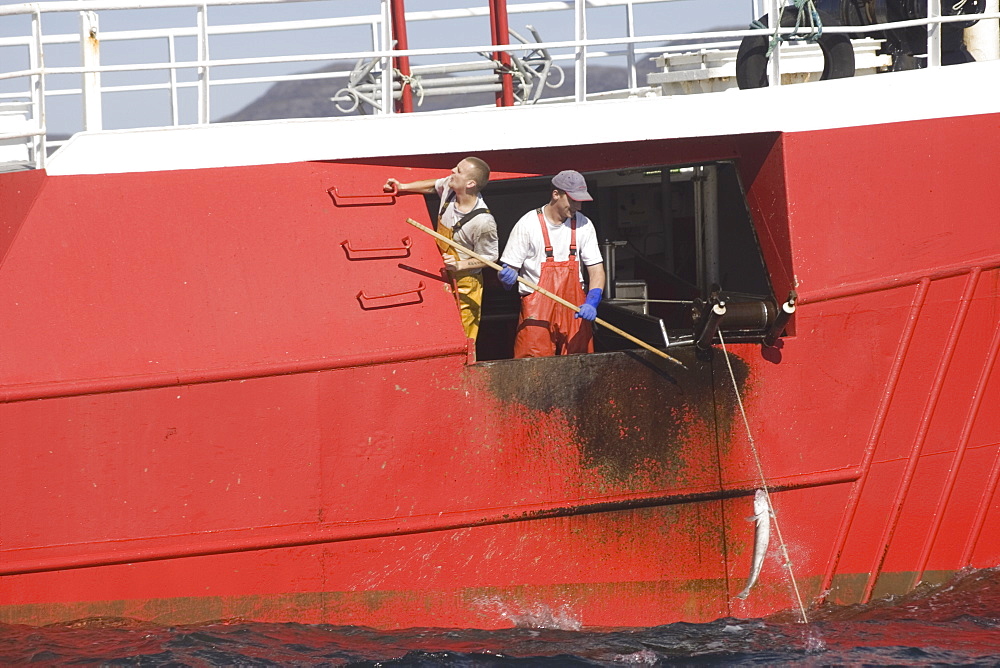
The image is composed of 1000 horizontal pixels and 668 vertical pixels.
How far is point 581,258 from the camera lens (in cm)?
566

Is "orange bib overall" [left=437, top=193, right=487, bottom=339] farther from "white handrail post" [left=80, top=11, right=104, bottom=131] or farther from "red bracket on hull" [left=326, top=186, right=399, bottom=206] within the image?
"white handrail post" [left=80, top=11, right=104, bottom=131]

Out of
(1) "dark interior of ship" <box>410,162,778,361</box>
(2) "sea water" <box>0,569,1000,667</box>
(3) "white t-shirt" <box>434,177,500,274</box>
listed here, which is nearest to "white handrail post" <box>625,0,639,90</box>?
(1) "dark interior of ship" <box>410,162,778,361</box>

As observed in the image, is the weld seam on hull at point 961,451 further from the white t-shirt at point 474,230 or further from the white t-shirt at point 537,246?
the white t-shirt at point 474,230

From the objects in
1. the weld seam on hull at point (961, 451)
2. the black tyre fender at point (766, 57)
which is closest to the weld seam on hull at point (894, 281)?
the weld seam on hull at point (961, 451)

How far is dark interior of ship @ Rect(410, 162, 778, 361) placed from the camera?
6973 millimetres

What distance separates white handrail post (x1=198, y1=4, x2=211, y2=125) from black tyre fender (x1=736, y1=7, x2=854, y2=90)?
118 inches

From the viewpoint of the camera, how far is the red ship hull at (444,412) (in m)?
4.92

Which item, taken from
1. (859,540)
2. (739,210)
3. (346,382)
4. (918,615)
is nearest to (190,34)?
(346,382)

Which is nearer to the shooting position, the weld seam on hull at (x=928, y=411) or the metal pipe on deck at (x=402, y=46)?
the weld seam on hull at (x=928, y=411)

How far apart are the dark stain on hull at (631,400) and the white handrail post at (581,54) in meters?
1.42

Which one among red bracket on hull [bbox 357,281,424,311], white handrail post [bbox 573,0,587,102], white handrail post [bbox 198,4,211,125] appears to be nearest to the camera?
red bracket on hull [bbox 357,281,424,311]

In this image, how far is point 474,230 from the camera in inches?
214

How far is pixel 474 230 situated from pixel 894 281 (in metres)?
2.22

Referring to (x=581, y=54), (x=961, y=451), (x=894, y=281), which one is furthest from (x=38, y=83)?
(x=961, y=451)
